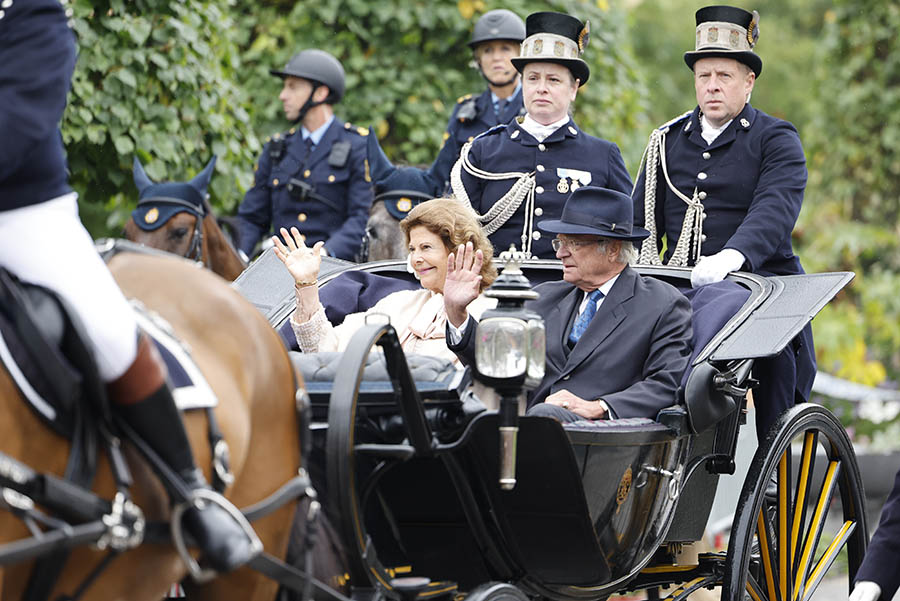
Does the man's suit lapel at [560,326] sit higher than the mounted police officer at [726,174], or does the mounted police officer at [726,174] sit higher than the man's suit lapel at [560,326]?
the mounted police officer at [726,174]

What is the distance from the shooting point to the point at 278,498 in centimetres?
334

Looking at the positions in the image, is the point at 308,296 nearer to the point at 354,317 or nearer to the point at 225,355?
the point at 354,317

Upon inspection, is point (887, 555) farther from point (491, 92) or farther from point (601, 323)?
point (491, 92)

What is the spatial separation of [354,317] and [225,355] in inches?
58.6

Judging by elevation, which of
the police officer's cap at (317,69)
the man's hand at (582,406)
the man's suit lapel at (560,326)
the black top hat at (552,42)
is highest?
the black top hat at (552,42)

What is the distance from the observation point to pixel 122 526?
285 centimetres

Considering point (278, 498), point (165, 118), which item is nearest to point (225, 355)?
point (278, 498)

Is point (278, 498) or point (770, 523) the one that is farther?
point (770, 523)

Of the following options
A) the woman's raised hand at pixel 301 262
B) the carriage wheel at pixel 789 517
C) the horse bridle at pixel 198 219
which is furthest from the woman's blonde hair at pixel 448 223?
the horse bridle at pixel 198 219

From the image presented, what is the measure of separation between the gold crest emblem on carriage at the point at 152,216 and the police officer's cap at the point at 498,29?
95.4 inches

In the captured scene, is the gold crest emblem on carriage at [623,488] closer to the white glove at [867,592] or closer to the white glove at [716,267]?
the white glove at [716,267]

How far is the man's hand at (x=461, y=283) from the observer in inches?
168

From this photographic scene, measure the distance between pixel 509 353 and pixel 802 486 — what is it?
5.89 feet

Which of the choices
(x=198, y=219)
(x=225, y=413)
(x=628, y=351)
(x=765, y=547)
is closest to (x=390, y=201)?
(x=198, y=219)
